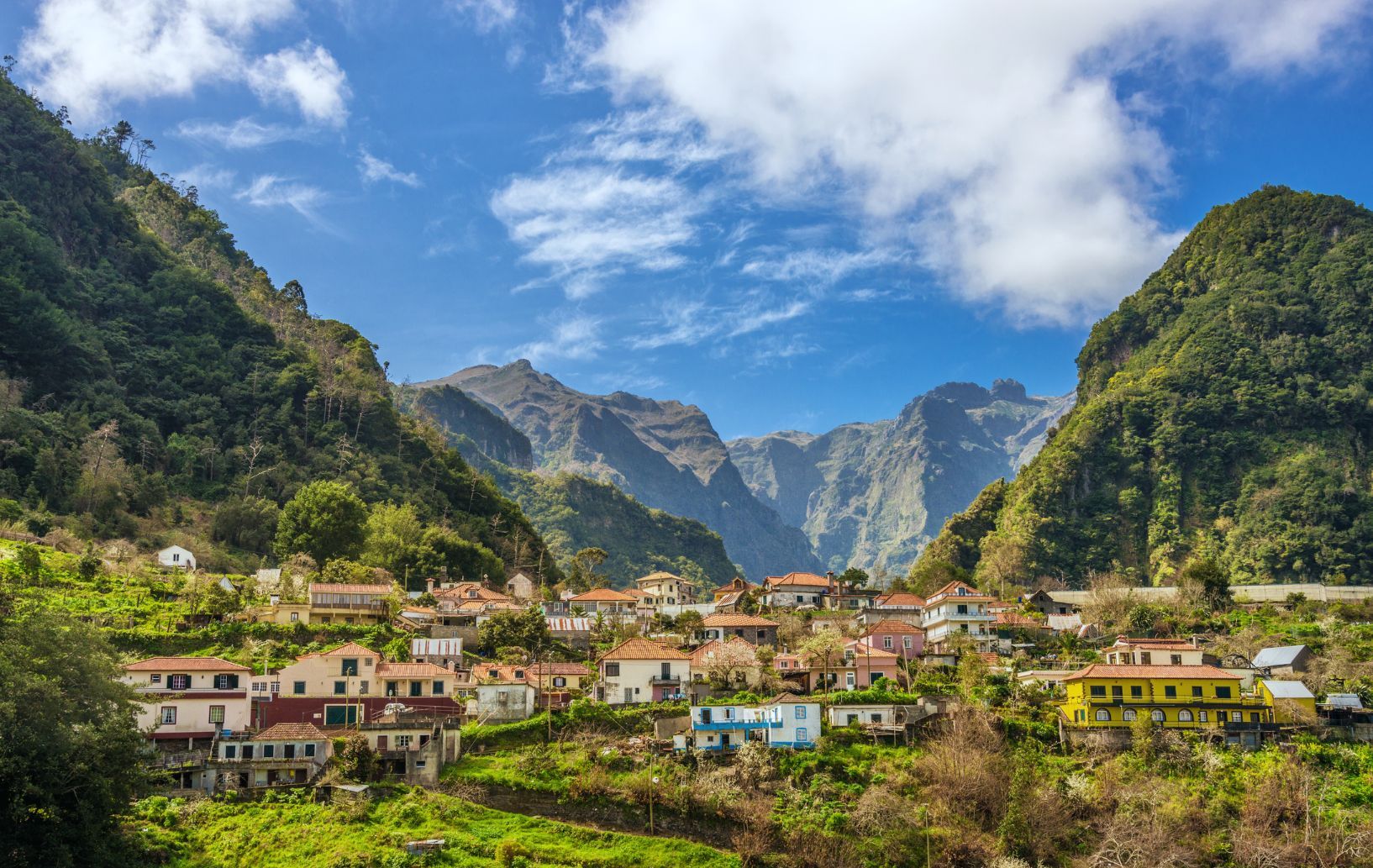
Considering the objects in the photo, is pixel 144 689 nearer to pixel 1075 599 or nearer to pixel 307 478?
pixel 307 478

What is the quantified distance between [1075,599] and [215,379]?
7701cm

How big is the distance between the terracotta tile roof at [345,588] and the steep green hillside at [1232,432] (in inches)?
2369

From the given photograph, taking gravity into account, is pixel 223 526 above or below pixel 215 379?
below

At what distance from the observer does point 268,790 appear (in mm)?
48938

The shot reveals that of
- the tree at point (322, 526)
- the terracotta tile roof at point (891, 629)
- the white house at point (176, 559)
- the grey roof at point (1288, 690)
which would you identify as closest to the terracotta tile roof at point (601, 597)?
the tree at point (322, 526)

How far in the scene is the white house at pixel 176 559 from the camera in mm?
78375

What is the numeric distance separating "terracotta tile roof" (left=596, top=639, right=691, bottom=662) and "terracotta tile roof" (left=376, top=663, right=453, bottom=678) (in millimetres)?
8340

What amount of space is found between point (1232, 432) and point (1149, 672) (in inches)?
2906

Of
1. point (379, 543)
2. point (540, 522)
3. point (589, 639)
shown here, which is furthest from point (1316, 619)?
point (540, 522)

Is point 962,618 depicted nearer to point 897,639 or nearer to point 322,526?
point 897,639

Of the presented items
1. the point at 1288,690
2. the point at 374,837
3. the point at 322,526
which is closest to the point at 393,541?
the point at 322,526

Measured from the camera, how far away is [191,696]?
51.8 m

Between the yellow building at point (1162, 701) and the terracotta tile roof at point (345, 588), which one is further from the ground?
the terracotta tile roof at point (345, 588)

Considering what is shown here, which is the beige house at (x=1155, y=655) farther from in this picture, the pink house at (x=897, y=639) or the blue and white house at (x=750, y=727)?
the blue and white house at (x=750, y=727)
